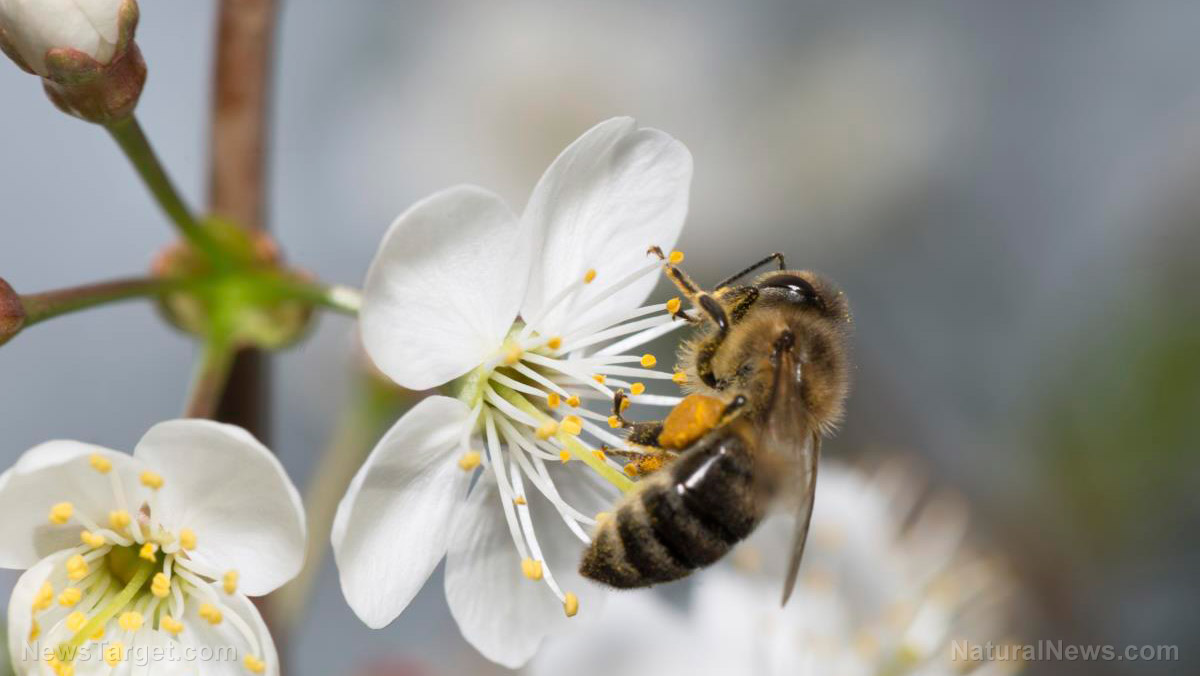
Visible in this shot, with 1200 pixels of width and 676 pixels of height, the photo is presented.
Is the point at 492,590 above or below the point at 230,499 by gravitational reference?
below

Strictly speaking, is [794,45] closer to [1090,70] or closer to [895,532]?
[1090,70]

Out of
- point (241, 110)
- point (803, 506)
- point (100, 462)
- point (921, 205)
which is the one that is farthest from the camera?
point (921, 205)

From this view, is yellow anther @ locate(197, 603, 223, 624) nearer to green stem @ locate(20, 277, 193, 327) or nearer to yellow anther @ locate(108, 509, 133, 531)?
yellow anther @ locate(108, 509, 133, 531)

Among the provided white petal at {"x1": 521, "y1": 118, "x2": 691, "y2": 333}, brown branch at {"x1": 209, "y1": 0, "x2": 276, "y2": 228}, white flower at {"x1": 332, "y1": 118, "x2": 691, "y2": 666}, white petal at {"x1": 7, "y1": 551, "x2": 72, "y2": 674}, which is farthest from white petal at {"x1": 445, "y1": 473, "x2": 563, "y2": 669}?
brown branch at {"x1": 209, "y1": 0, "x2": 276, "y2": 228}

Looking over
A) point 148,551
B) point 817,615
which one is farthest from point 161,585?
point 817,615

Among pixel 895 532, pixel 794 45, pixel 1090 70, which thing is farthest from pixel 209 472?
pixel 1090 70

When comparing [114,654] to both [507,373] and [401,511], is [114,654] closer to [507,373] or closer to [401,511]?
[401,511]

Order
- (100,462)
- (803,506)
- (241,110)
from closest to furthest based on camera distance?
(100,462) < (803,506) < (241,110)
